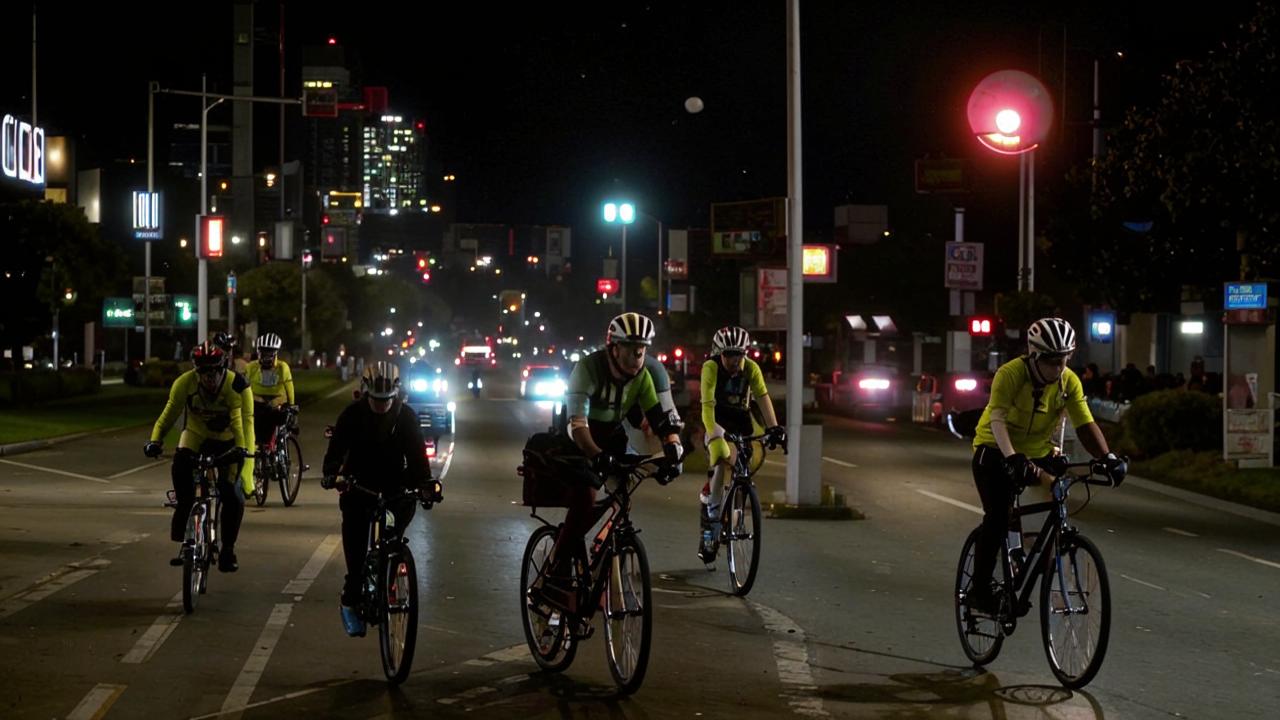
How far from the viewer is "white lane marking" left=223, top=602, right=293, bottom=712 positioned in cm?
847

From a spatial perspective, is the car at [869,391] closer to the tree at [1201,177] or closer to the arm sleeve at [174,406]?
the tree at [1201,177]

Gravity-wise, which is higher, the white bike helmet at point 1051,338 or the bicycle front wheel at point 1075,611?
the white bike helmet at point 1051,338

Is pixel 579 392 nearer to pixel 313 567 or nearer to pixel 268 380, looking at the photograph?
pixel 313 567

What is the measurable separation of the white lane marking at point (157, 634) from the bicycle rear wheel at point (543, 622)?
225 centimetres

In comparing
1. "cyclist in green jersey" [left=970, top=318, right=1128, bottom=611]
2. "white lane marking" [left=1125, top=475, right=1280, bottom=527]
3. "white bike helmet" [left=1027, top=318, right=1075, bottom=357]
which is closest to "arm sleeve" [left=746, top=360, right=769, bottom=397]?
"cyclist in green jersey" [left=970, top=318, right=1128, bottom=611]

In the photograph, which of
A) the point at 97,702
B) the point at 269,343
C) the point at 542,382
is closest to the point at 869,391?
the point at 542,382

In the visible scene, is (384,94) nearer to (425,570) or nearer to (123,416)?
(123,416)

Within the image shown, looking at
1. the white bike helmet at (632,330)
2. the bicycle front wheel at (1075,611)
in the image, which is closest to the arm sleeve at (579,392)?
the white bike helmet at (632,330)

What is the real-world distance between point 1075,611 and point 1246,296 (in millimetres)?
16659

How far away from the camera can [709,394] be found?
13875 millimetres

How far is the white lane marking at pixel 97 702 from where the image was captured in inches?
318

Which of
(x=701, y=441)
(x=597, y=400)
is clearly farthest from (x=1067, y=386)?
(x=701, y=441)

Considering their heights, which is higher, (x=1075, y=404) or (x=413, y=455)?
(x=1075, y=404)

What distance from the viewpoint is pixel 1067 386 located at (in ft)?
31.0
